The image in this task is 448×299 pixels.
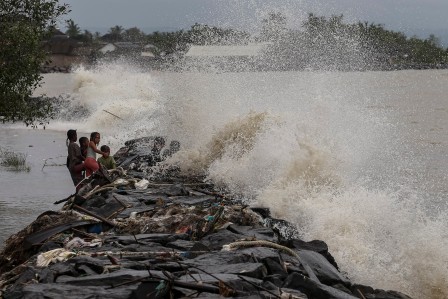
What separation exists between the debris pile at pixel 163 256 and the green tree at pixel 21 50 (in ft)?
13.0

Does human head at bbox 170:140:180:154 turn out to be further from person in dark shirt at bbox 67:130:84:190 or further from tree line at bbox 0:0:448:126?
person in dark shirt at bbox 67:130:84:190

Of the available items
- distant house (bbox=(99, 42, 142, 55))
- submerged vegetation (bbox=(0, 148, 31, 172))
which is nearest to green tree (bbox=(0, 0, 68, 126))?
submerged vegetation (bbox=(0, 148, 31, 172))

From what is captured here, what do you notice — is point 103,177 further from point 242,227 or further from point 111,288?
point 111,288

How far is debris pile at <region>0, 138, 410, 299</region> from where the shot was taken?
602 centimetres

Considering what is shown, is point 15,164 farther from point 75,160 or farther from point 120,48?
point 120,48

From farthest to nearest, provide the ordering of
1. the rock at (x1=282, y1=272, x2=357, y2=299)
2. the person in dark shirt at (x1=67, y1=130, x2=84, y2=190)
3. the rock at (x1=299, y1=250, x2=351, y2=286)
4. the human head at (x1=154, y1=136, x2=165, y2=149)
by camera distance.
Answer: the human head at (x1=154, y1=136, x2=165, y2=149) < the person in dark shirt at (x1=67, y1=130, x2=84, y2=190) < the rock at (x1=299, y1=250, x2=351, y2=286) < the rock at (x1=282, y1=272, x2=357, y2=299)

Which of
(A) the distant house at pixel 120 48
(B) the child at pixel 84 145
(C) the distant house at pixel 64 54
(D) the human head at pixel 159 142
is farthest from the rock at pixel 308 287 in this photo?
(A) the distant house at pixel 120 48

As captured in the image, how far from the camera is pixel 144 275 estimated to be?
6.19 m

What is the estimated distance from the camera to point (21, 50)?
1444cm

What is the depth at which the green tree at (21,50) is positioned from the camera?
14.2 meters

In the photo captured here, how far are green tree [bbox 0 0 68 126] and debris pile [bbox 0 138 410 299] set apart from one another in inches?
156

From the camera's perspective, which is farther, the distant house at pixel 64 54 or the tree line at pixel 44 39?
Result: the distant house at pixel 64 54

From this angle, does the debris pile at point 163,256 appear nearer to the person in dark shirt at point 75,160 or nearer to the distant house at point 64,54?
the person in dark shirt at point 75,160

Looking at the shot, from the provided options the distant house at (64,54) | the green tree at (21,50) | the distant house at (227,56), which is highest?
the green tree at (21,50)
